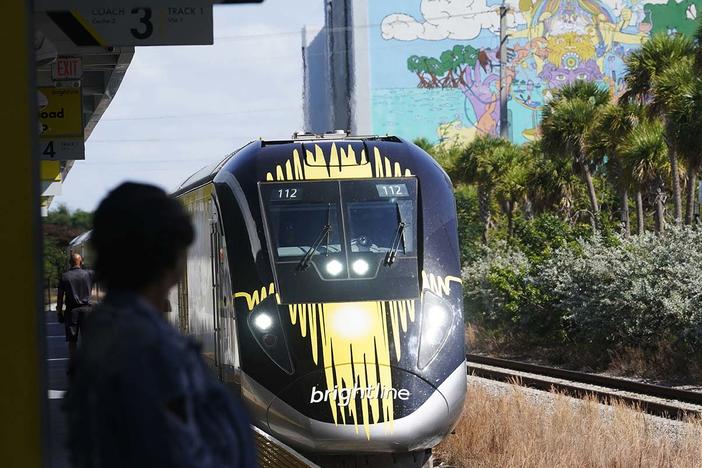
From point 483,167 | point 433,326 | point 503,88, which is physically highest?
point 503,88

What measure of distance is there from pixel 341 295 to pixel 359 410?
1.11m

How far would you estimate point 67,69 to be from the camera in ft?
55.7

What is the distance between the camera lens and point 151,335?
2.75 meters

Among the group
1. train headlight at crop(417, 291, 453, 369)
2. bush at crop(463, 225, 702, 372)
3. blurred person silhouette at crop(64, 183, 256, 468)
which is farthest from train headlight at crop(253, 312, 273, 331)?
bush at crop(463, 225, 702, 372)

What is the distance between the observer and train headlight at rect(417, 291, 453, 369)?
10320mm

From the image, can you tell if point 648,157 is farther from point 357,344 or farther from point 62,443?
point 62,443

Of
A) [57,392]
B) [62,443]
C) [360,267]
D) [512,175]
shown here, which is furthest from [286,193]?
[512,175]

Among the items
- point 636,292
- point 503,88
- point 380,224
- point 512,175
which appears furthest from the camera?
point 512,175

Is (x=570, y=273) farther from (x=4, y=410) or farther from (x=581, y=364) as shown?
(x=4, y=410)

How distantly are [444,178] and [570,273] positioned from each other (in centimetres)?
1237

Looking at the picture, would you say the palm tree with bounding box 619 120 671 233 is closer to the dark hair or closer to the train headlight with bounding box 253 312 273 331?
the train headlight with bounding box 253 312 273 331

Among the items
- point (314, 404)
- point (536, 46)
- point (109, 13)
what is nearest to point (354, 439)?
point (314, 404)

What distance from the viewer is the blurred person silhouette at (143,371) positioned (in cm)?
269

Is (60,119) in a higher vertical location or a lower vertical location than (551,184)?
higher
